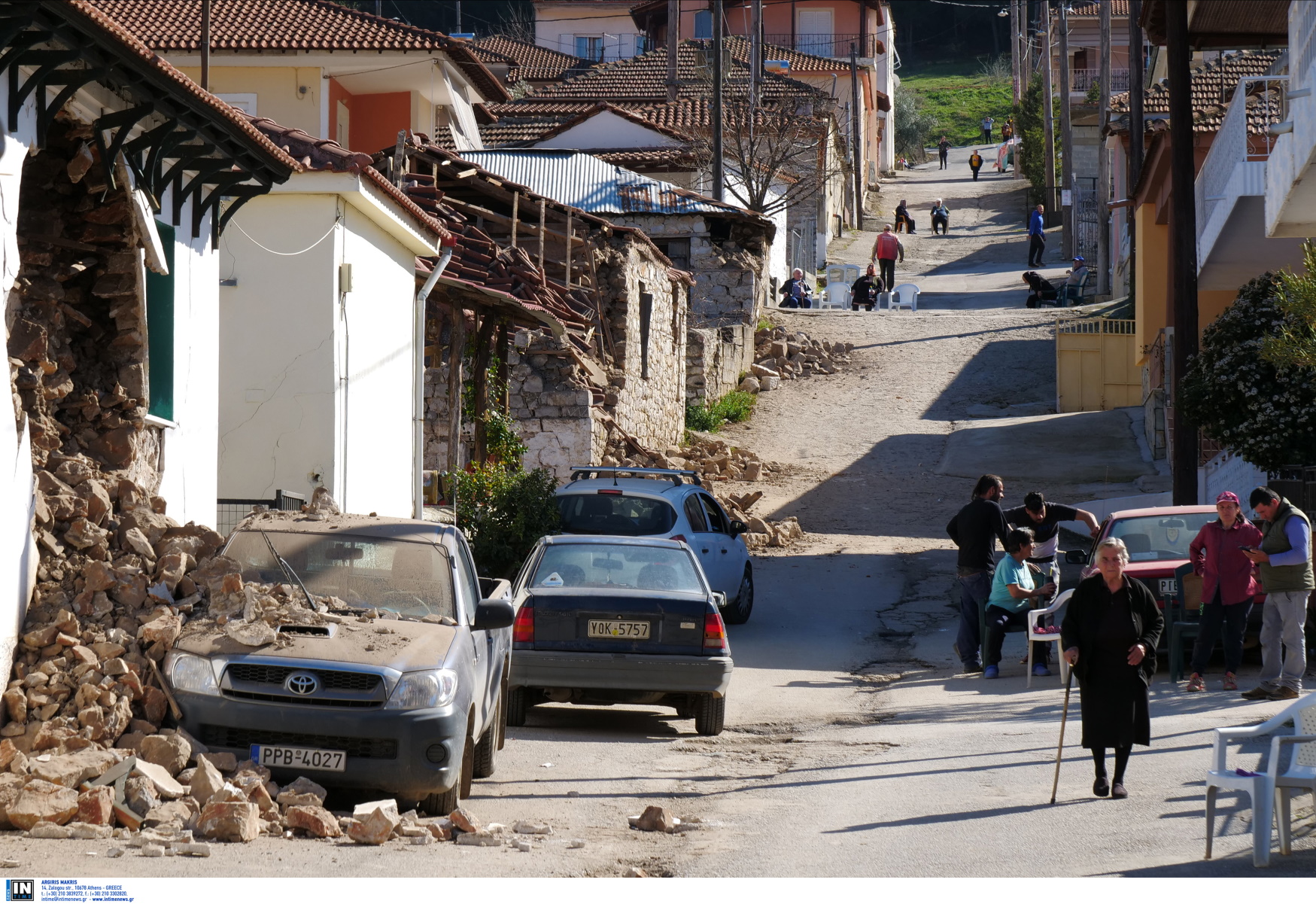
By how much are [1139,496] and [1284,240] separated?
464cm

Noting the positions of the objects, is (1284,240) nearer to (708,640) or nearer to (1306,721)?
(708,640)

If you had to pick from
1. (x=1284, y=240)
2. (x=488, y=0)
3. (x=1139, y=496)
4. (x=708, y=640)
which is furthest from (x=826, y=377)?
(x=488, y=0)

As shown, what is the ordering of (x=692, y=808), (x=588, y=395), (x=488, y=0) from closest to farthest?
(x=692, y=808)
(x=588, y=395)
(x=488, y=0)

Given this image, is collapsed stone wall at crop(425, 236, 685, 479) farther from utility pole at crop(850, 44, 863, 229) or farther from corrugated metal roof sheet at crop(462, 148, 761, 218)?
utility pole at crop(850, 44, 863, 229)

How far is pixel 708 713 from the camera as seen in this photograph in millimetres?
10883

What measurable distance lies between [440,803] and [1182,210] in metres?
11.5

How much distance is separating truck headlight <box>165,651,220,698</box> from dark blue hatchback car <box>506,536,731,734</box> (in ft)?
10.8

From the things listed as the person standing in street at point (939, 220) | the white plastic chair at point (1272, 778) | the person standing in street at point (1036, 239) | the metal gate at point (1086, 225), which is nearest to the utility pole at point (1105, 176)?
the person standing in street at point (1036, 239)

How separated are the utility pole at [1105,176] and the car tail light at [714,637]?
3202 centimetres

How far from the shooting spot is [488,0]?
83.2 meters

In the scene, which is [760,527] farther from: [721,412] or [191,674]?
[191,674]

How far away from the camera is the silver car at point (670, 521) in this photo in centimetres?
1544

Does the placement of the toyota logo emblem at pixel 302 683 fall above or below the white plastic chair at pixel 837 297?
below

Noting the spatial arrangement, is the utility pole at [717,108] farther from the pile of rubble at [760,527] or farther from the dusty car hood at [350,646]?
the dusty car hood at [350,646]
